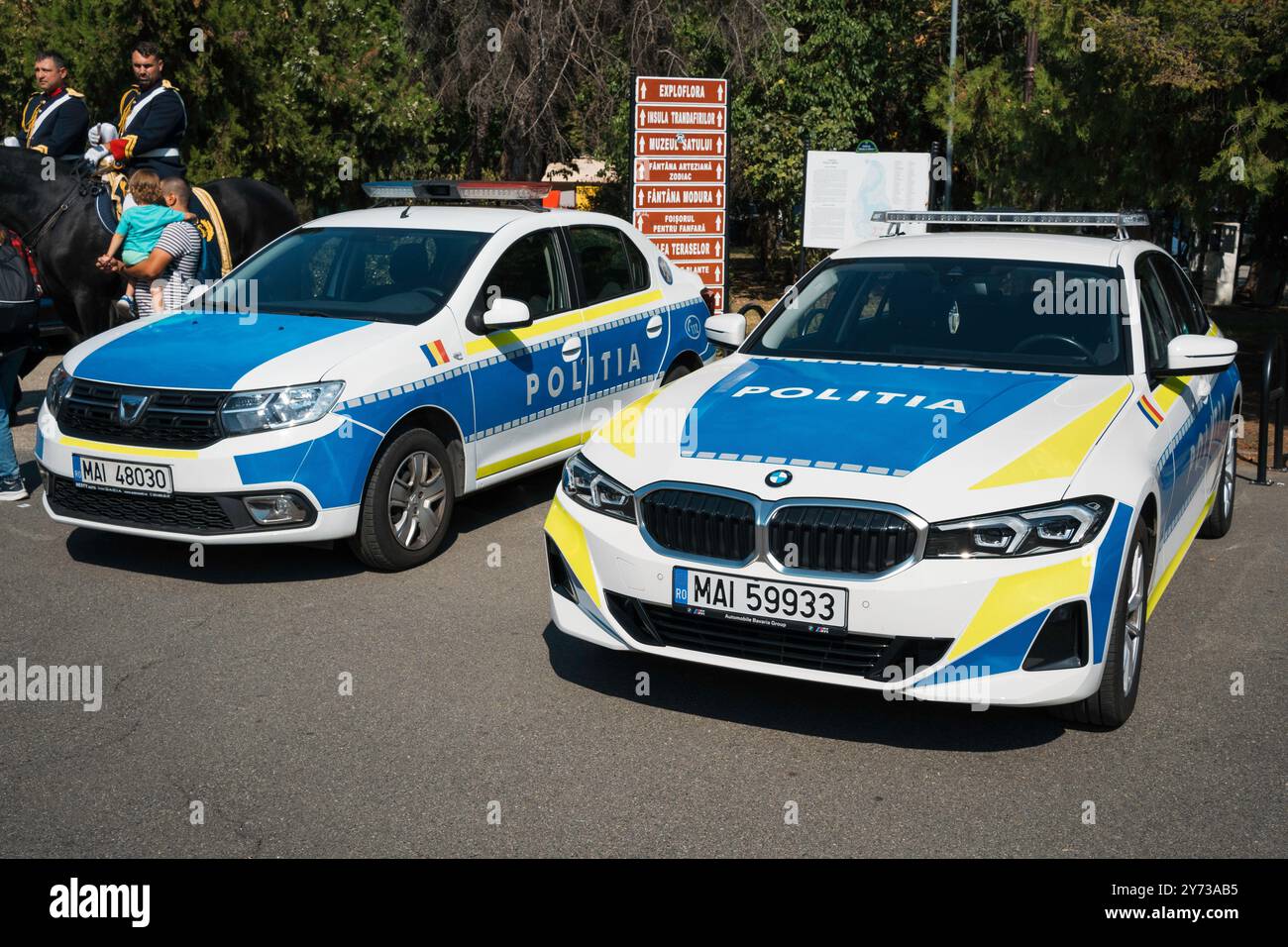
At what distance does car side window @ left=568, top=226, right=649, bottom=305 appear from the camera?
8469mm

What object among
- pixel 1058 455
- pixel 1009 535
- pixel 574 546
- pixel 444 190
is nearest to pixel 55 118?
pixel 444 190

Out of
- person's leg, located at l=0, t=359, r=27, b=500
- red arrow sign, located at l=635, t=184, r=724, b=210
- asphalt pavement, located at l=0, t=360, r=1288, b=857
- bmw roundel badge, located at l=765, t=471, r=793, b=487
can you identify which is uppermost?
red arrow sign, located at l=635, t=184, r=724, b=210

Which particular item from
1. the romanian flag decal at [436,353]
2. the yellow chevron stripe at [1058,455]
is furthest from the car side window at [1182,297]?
the romanian flag decal at [436,353]

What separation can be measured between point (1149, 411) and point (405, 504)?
3556mm

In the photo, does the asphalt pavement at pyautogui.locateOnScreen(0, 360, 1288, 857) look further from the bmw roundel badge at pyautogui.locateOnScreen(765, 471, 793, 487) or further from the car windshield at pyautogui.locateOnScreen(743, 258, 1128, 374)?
the car windshield at pyautogui.locateOnScreen(743, 258, 1128, 374)

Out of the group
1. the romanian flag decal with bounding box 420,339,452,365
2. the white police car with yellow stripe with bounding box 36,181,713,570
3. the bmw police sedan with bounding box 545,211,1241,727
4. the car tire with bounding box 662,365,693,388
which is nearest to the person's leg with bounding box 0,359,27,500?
the white police car with yellow stripe with bounding box 36,181,713,570

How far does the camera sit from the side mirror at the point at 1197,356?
18.7 ft

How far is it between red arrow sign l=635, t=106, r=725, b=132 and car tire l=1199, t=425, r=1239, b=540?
284 inches

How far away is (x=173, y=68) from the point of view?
15.8 metres

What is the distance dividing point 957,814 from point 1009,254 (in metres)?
2.95

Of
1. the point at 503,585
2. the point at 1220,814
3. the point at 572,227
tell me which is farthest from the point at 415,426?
the point at 1220,814

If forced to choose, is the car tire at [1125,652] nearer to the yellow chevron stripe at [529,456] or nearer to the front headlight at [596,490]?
the front headlight at [596,490]

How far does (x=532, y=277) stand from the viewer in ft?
26.5

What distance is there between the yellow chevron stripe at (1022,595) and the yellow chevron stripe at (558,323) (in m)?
3.69
